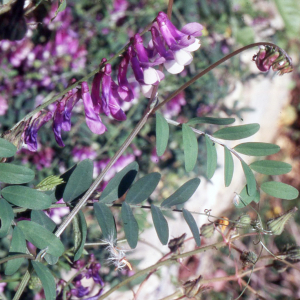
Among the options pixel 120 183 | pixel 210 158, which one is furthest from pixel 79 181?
pixel 210 158

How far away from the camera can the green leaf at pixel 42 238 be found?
0.76 m

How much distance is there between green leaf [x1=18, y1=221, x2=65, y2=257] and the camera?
29.9 inches

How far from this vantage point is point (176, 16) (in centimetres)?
204

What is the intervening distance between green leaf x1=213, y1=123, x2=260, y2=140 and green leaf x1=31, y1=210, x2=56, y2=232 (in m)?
0.43

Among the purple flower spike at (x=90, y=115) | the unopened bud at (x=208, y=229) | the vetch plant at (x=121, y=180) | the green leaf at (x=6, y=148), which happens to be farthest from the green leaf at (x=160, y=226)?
the green leaf at (x=6, y=148)

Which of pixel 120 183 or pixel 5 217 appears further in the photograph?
pixel 120 183

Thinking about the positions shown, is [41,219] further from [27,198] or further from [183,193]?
[183,193]

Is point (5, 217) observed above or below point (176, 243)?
above

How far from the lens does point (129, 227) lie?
0.82m

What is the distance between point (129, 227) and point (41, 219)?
7.4 inches

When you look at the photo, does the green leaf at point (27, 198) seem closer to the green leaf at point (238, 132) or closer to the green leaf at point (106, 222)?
the green leaf at point (106, 222)

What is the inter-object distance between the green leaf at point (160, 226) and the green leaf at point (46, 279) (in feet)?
0.78

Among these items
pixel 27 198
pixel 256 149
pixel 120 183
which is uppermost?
pixel 27 198

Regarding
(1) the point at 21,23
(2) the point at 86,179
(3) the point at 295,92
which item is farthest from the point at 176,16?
(3) the point at 295,92
